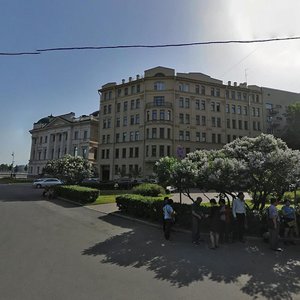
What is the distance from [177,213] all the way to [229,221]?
121 inches

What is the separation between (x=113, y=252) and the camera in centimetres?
913

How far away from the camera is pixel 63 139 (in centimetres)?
7962

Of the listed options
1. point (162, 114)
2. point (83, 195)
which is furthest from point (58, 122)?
point (83, 195)

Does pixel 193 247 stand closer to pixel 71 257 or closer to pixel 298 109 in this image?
pixel 71 257

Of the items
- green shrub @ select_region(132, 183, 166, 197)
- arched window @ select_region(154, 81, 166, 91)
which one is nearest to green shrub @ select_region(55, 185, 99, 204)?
green shrub @ select_region(132, 183, 166, 197)

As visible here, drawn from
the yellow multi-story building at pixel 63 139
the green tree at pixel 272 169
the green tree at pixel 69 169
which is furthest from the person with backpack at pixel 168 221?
the yellow multi-story building at pixel 63 139

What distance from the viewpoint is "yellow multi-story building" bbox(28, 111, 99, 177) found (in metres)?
73.8

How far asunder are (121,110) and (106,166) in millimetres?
12215

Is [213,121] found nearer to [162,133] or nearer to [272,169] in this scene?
[162,133]

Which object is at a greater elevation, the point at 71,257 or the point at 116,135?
the point at 116,135

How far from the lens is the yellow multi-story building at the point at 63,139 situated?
7381cm

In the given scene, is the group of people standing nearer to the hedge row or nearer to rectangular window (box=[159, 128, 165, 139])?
Result: the hedge row

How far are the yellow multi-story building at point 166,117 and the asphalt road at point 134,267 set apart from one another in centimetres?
4200

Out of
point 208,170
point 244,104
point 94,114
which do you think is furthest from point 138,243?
point 94,114
